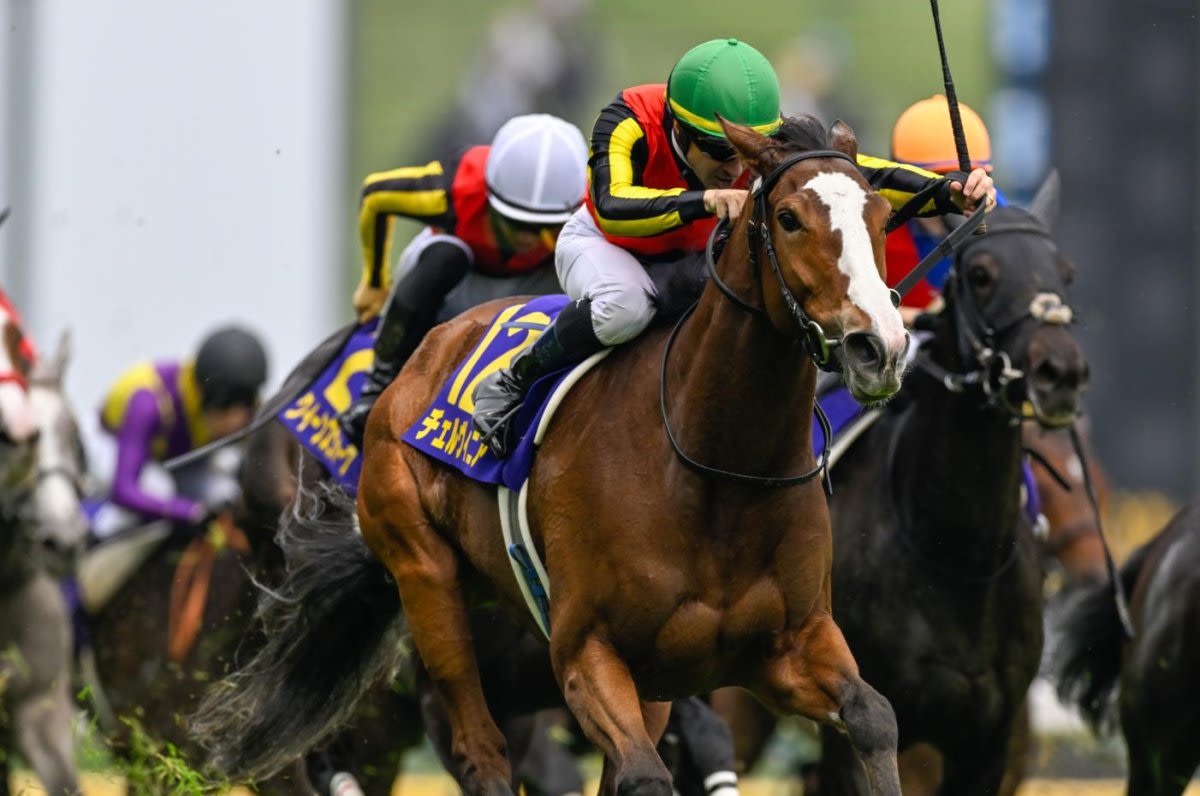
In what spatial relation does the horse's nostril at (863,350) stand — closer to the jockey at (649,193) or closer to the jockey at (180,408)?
the jockey at (649,193)

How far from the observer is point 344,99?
53.7 ft

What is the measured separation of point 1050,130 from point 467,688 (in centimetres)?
977

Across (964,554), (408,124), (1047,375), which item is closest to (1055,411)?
(1047,375)

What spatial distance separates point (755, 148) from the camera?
4.86m

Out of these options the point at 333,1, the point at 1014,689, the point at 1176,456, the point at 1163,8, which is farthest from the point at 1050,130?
the point at 1014,689

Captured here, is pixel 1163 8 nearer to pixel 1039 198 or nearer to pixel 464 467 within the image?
pixel 1039 198

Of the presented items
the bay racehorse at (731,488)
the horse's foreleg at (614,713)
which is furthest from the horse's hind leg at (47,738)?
the horse's foreleg at (614,713)

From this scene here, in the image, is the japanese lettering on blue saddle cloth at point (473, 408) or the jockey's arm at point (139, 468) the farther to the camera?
the jockey's arm at point (139, 468)

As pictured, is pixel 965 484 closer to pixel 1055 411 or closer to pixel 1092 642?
pixel 1055 411

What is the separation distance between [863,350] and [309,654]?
2635 millimetres

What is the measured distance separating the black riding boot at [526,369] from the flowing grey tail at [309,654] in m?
0.93

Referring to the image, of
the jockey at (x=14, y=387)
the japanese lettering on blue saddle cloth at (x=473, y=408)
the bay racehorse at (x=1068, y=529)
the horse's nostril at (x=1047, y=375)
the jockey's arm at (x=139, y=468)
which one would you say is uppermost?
the horse's nostril at (x=1047, y=375)

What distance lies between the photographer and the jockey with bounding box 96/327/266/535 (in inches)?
375

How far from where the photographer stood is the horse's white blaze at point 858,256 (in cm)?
442
